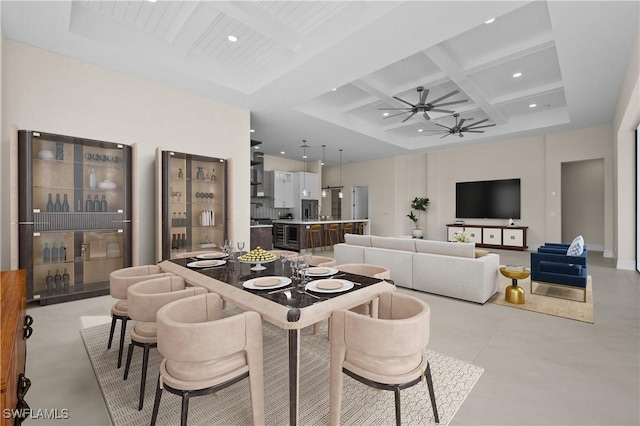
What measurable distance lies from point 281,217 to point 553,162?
8.29m

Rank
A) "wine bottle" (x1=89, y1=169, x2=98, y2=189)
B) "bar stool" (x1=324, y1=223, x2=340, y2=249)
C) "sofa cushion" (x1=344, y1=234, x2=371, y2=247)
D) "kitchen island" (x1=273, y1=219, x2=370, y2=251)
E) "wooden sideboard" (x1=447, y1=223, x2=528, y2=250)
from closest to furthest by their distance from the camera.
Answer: "wine bottle" (x1=89, y1=169, x2=98, y2=189) < "sofa cushion" (x1=344, y1=234, x2=371, y2=247) < "wooden sideboard" (x1=447, y1=223, x2=528, y2=250) < "kitchen island" (x1=273, y1=219, x2=370, y2=251) < "bar stool" (x1=324, y1=223, x2=340, y2=249)

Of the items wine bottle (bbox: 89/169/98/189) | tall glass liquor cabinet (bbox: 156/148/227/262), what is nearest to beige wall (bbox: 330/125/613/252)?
tall glass liquor cabinet (bbox: 156/148/227/262)

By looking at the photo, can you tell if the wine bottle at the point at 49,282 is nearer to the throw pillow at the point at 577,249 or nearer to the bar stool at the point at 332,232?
the bar stool at the point at 332,232

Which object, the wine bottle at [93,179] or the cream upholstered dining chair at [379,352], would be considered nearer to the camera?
the cream upholstered dining chair at [379,352]

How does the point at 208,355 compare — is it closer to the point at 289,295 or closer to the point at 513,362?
the point at 289,295

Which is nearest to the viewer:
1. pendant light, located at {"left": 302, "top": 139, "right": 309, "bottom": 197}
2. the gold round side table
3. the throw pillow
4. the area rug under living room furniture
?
the area rug under living room furniture

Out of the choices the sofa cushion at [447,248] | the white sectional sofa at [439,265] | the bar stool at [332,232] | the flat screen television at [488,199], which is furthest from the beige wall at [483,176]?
the sofa cushion at [447,248]

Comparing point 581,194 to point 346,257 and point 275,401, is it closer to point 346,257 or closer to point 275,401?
point 346,257

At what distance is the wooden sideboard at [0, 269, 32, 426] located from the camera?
2.64 ft

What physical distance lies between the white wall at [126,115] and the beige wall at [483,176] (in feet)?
21.8

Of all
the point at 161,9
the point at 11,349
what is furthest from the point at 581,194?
the point at 11,349

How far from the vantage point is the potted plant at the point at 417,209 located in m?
10.1

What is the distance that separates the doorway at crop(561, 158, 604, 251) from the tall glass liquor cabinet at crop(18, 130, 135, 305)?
10.5 meters

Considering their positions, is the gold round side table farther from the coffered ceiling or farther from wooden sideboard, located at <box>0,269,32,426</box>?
wooden sideboard, located at <box>0,269,32,426</box>
